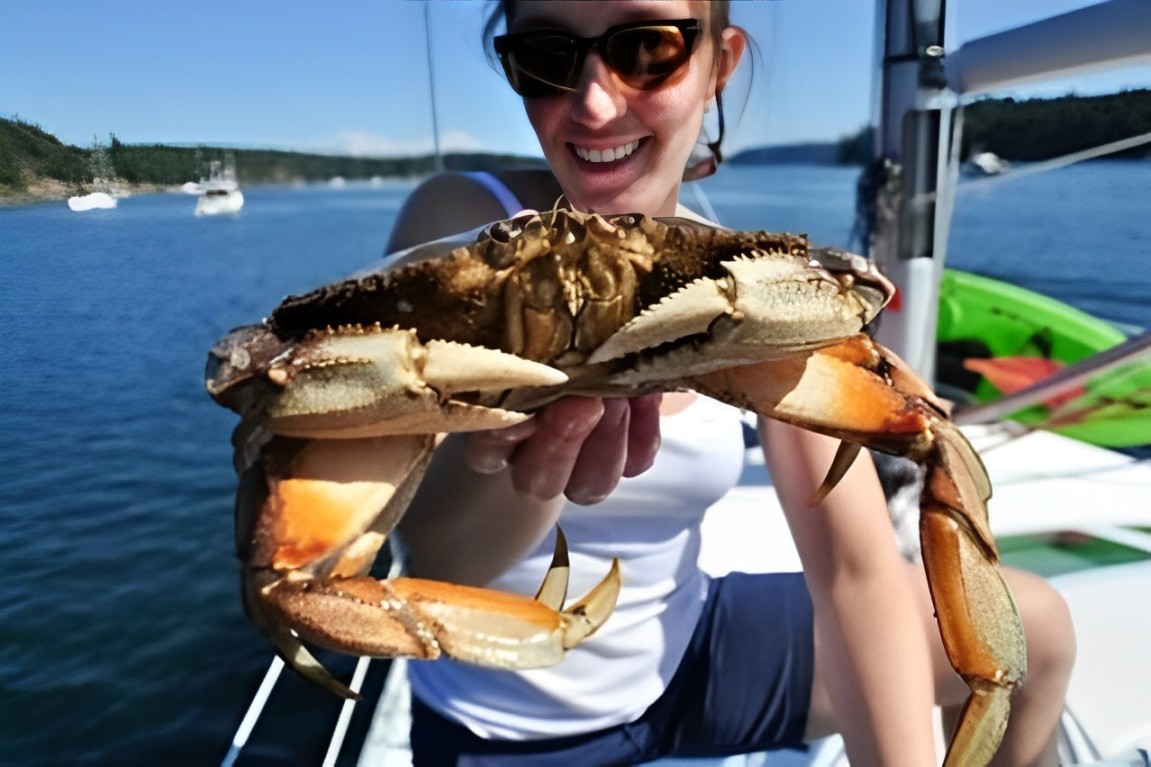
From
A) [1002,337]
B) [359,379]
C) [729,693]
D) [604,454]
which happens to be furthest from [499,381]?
[1002,337]

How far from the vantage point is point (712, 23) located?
3.75 ft

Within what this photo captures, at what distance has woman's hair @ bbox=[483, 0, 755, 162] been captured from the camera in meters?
1.15

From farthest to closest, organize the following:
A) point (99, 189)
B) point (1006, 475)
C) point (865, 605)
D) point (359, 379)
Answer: point (1006, 475)
point (99, 189)
point (865, 605)
point (359, 379)

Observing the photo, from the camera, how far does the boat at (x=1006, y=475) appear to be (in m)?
1.38

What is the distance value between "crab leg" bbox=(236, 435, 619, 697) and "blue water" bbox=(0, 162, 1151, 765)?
565 mm

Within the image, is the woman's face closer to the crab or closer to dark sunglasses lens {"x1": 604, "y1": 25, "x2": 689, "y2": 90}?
dark sunglasses lens {"x1": 604, "y1": 25, "x2": 689, "y2": 90}

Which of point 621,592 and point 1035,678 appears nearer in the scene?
point 621,592

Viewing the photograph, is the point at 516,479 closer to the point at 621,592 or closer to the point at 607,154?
the point at 621,592

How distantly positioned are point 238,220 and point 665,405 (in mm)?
A: 4048

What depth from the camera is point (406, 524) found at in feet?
3.29

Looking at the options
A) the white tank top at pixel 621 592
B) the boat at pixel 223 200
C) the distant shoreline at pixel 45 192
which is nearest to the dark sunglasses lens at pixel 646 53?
the white tank top at pixel 621 592

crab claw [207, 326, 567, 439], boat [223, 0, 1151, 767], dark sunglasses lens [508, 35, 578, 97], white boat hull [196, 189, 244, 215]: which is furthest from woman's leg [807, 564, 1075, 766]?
white boat hull [196, 189, 244, 215]

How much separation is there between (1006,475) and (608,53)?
177 centimetres

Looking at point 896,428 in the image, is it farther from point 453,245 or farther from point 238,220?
point 238,220
